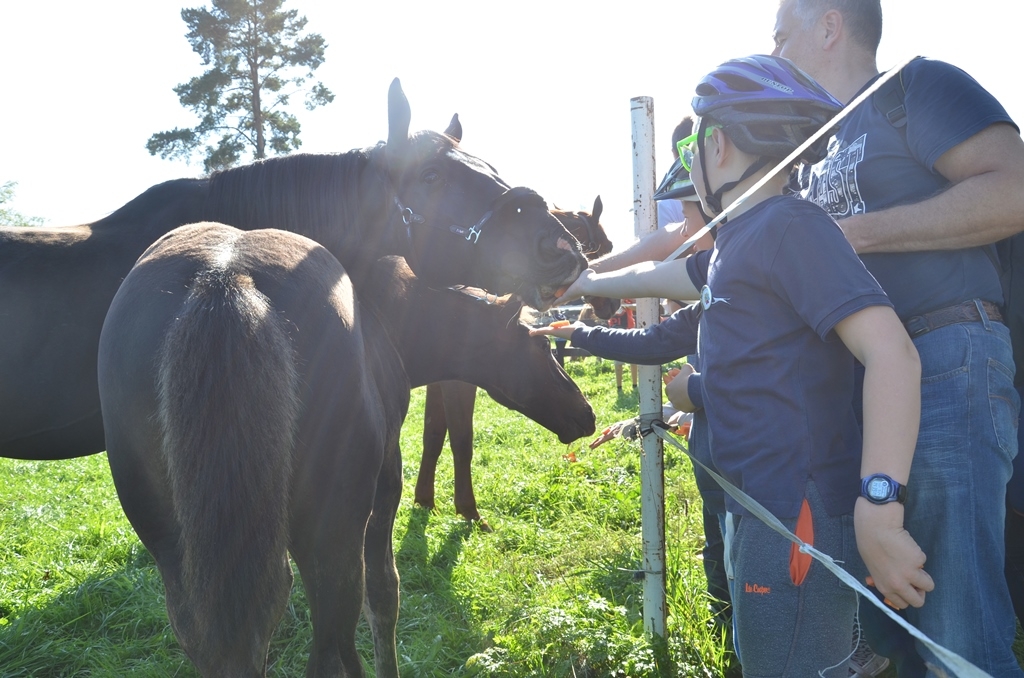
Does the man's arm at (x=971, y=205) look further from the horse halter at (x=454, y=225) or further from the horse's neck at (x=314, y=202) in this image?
the horse's neck at (x=314, y=202)

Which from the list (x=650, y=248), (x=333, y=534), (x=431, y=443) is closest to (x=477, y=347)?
(x=650, y=248)

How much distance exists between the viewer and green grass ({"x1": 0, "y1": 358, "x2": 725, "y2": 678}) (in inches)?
115

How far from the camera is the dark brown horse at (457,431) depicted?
5.10 metres

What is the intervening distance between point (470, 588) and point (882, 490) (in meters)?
2.90

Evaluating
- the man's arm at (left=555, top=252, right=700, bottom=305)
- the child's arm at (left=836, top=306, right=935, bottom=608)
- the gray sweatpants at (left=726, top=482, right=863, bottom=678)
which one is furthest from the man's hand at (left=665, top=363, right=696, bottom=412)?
the child's arm at (left=836, top=306, right=935, bottom=608)

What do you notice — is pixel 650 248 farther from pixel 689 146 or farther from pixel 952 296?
pixel 952 296

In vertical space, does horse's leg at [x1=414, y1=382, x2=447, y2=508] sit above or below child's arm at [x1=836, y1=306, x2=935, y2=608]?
below

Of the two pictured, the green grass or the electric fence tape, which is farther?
the green grass

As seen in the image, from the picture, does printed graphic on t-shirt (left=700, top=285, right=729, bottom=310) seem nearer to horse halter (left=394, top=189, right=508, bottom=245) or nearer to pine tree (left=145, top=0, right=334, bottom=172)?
horse halter (left=394, top=189, right=508, bottom=245)

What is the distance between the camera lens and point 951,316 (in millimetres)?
1755

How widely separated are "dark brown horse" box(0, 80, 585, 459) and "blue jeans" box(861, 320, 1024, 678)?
1640 millimetres

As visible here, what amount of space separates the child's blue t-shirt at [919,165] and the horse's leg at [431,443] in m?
3.94

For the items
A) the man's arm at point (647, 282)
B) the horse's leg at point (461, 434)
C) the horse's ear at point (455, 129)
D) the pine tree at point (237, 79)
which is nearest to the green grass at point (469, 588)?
the horse's leg at point (461, 434)

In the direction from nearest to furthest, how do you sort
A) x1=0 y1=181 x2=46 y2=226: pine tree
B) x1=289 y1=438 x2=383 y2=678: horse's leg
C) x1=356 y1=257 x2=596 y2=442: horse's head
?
x1=289 y1=438 x2=383 y2=678: horse's leg, x1=356 y1=257 x2=596 y2=442: horse's head, x1=0 y1=181 x2=46 y2=226: pine tree
